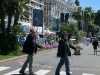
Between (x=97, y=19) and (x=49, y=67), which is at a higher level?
(x=97, y=19)

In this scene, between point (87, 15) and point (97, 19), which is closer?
point (87, 15)

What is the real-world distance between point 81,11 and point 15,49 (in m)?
80.0

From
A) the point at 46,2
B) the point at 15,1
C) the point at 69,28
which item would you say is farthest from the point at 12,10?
the point at 46,2

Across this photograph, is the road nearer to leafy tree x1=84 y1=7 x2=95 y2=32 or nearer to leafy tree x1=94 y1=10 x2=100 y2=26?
leafy tree x1=84 y1=7 x2=95 y2=32

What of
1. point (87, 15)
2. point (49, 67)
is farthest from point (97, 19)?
point (49, 67)

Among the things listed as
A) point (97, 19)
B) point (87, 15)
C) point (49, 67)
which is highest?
point (87, 15)

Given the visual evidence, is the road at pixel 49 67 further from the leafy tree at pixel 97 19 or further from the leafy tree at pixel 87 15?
the leafy tree at pixel 97 19

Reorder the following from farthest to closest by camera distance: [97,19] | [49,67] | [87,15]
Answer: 1. [97,19]
2. [87,15]
3. [49,67]

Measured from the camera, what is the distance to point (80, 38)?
75188 millimetres

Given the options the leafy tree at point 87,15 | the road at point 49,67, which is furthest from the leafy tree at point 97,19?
the road at point 49,67

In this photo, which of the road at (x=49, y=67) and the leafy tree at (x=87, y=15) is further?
the leafy tree at (x=87, y=15)

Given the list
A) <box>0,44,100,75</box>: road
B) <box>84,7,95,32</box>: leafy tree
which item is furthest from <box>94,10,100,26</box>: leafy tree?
<box>0,44,100,75</box>: road

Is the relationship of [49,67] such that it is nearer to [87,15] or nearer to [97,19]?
[87,15]

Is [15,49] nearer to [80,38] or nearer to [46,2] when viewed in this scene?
[80,38]
